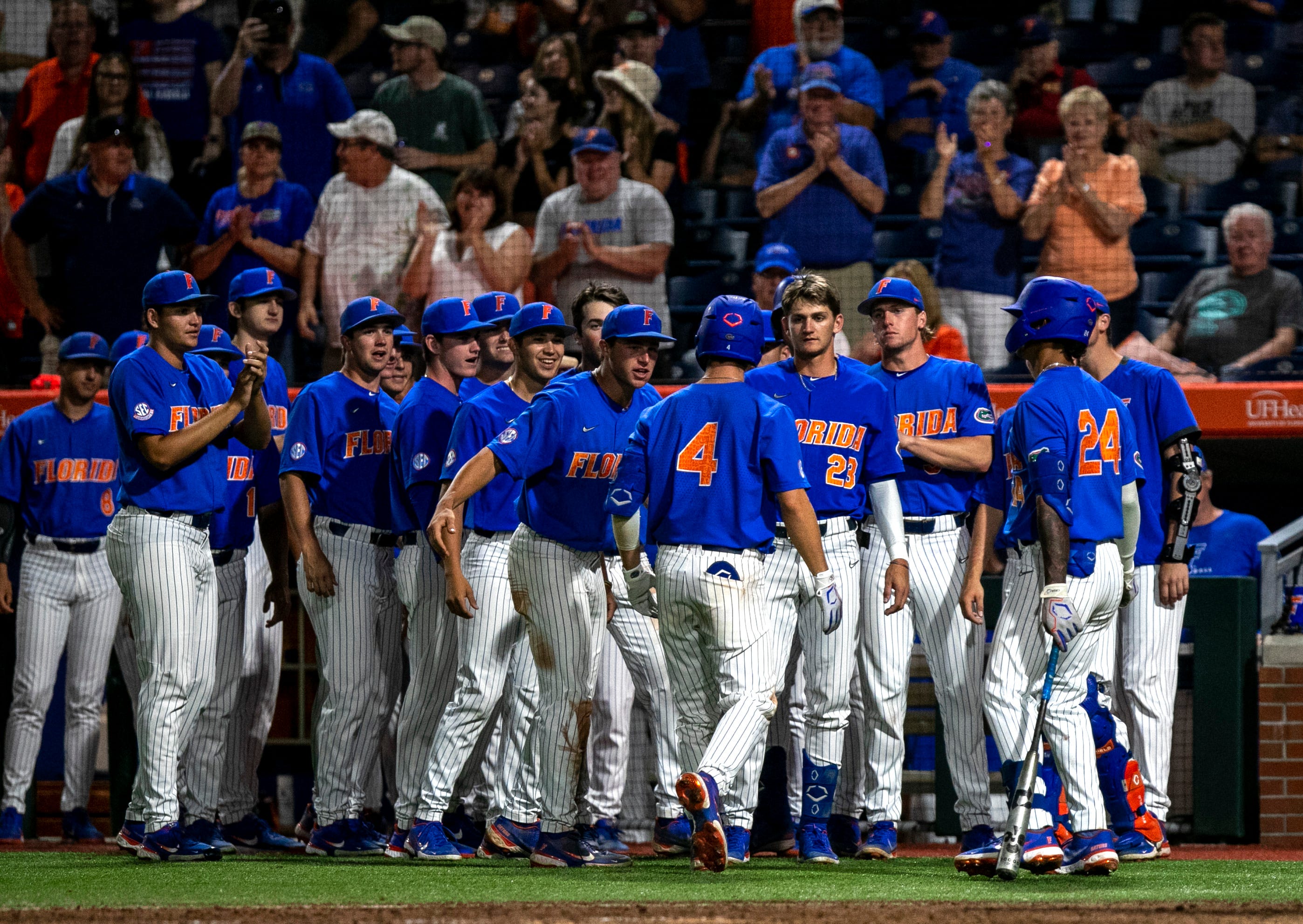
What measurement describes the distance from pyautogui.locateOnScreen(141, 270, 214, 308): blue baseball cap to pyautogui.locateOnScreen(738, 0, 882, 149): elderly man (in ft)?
14.7

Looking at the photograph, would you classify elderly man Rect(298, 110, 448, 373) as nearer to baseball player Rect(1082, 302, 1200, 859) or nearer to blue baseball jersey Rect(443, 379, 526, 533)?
blue baseball jersey Rect(443, 379, 526, 533)

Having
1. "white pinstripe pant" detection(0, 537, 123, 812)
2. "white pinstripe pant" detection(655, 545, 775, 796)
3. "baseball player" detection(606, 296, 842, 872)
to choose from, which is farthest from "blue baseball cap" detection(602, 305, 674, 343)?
"white pinstripe pant" detection(0, 537, 123, 812)

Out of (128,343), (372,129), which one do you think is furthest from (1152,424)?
(372,129)

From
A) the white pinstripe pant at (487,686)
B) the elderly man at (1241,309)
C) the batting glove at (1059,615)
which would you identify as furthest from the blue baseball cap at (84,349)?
the elderly man at (1241,309)

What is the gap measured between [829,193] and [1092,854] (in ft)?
15.7

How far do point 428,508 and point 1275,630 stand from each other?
3.37 m

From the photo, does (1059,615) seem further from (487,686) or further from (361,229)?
(361,229)

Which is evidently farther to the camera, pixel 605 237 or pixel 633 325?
pixel 605 237

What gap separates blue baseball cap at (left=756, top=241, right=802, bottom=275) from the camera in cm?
746

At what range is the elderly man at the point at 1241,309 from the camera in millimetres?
7973

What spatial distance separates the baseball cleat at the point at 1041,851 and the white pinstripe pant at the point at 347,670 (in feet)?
7.72

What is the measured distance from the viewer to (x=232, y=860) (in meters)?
5.45

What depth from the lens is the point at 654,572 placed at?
16.9ft

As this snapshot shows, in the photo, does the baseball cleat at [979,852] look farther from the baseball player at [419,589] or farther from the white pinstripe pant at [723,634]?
the baseball player at [419,589]
